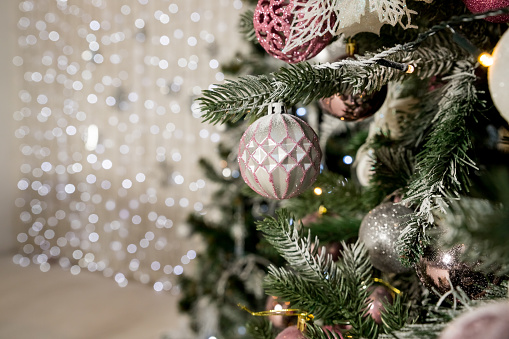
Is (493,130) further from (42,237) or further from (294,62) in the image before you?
(42,237)

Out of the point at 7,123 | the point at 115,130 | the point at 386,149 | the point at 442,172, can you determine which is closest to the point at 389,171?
the point at 386,149

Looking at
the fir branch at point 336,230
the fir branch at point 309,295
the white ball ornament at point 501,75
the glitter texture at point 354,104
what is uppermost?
the white ball ornament at point 501,75

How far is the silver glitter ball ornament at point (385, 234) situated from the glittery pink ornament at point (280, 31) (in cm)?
18

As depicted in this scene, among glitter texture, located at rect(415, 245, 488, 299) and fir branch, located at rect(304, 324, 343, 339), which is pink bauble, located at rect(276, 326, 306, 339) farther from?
glitter texture, located at rect(415, 245, 488, 299)

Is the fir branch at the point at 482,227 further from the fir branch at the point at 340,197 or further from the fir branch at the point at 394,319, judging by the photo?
the fir branch at the point at 340,197

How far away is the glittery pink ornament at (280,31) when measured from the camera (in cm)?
40

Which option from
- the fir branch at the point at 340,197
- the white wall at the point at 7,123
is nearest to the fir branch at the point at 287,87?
the fir branch at the point at 340,197

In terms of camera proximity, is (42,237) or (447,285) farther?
(42,237)

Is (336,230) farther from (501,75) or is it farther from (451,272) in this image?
(501,75)

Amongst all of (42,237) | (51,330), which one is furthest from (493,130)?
(42,237)

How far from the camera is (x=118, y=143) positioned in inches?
104

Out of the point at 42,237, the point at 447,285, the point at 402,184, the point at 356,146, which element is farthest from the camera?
the point at 42,237

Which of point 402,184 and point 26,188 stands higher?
point 402,184

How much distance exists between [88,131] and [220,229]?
1632 mm
